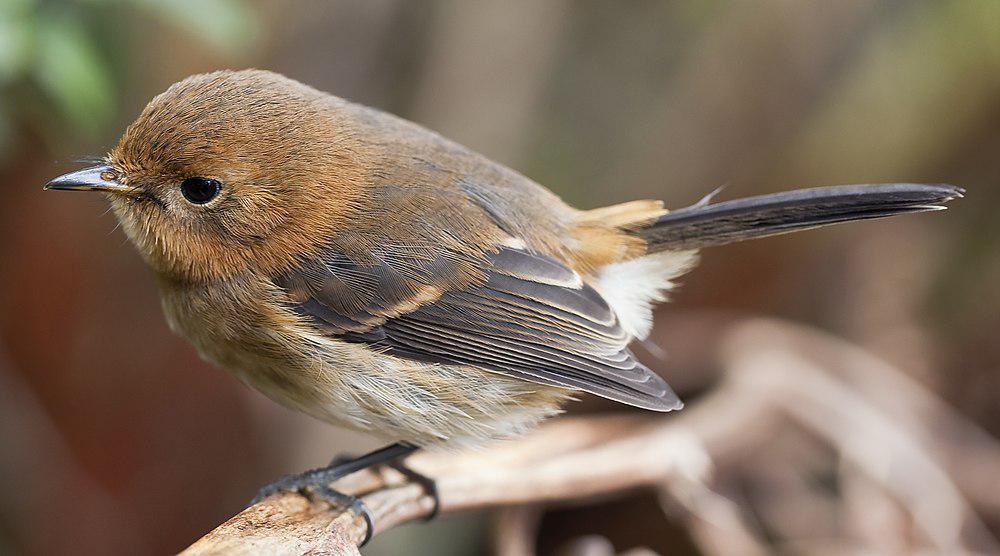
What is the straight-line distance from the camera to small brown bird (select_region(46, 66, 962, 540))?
2.46 metres

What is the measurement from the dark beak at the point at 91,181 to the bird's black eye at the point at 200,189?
0.13 meters

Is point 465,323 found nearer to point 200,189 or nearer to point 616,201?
point 200,189

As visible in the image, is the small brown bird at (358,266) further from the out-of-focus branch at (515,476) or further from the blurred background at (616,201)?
the blurred background at (616,201)

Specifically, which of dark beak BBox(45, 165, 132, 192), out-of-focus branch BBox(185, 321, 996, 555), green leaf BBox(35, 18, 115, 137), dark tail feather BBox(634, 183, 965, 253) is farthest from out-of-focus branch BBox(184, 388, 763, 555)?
green leaf BBox(35, 18, 115, 137)

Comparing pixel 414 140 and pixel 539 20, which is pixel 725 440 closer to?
pixel 414 140

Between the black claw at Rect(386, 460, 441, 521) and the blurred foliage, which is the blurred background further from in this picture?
the black claw at Rect(386, 460, 441, 521)

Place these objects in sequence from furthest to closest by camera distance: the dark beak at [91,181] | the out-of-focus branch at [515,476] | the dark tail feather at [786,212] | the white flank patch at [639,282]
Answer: the white flank patch at [639,282] < the dark tail feather at [786,212] < the dark beak at [91,181] < the out-of-focus branch at [515,476]

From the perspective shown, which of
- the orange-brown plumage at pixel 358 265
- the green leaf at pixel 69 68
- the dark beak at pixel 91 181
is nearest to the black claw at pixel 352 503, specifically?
the orange-brown plumage at pixel 358 265

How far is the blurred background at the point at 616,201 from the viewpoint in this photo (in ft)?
11.3

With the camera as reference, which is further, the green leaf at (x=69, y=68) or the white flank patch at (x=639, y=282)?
the white flank patch at (x=639, y=282)

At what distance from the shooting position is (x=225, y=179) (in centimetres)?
246

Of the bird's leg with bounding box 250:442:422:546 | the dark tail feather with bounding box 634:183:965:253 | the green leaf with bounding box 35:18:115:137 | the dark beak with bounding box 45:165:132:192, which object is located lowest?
the bird's leg with bounding box 250:442:422:546

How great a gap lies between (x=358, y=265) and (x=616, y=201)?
2.94m

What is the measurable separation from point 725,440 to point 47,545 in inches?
97.7
